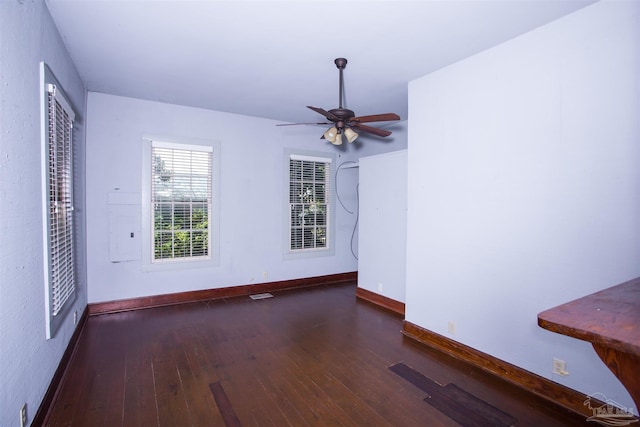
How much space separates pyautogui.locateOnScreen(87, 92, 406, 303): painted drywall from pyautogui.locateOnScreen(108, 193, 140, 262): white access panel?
7 cm

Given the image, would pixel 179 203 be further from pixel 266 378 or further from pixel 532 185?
pixel 532 185

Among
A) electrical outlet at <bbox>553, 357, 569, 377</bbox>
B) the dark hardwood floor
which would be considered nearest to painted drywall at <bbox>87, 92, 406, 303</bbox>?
the dark hardwood floor

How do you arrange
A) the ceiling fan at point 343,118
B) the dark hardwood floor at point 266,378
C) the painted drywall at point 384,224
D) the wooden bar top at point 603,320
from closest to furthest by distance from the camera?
the wooden bar top at point 603,320, the dark hardwood floor at point 266,378, the ceiling fan at point 343,118, the painted drywall at point 384,224

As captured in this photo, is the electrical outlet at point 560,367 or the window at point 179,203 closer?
the electrical outlet at point 560,367

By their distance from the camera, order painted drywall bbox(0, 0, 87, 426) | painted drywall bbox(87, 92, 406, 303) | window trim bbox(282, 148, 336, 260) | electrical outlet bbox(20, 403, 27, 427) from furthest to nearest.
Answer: window trim bbox(282, 148, 336, 260)
painted drywall bbox(87, 92, 406, 303)
electrical outlet bbox(20, 403, 27, 427)
painted drywall bbox(0, 0, 87, 426)

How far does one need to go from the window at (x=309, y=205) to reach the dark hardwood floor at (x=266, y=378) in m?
1.89

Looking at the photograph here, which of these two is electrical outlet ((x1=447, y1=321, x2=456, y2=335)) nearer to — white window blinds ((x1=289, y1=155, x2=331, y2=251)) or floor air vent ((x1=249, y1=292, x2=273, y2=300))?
floor air vent ((x1=249, y1=292, x2=273, y2=300))

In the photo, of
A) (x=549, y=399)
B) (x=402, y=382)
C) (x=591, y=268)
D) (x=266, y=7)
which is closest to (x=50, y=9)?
(x=266, y=7)

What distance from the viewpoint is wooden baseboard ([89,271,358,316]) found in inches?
159

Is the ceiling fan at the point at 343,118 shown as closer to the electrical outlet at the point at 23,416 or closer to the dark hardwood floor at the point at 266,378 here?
the dark hardwood floor at the point at 266,378

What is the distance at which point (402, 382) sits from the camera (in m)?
2.51

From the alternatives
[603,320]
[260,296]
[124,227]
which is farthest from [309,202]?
[603,320]

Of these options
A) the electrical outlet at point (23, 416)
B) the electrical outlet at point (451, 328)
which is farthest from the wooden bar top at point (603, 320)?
the electrical outlet at point (23, 416)

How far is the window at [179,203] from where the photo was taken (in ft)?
14.1
